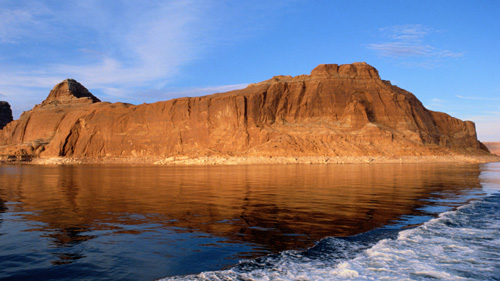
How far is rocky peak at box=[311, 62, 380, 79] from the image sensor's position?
84.2 m

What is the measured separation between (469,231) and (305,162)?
181 ft

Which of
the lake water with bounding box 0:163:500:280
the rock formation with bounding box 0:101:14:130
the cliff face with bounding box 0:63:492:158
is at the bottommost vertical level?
the lake water with bounding box 0:163:500:280

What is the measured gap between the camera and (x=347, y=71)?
84.7 meters

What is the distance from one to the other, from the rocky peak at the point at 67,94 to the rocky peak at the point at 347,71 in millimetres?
67633

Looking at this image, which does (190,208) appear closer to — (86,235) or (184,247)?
(86,235)

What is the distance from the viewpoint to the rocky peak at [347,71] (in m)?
84.2

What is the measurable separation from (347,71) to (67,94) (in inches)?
3312

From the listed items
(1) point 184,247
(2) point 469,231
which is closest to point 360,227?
(2) point 469,231

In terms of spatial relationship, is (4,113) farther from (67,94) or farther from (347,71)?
(347,71)

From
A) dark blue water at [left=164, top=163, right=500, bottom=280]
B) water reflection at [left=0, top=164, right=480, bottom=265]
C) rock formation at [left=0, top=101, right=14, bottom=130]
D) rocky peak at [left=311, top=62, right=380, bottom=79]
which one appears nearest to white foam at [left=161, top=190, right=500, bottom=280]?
dark blue water at [left=164, top=163, right=500, bottom=280]

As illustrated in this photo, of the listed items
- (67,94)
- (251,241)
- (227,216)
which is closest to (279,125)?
(227,216)

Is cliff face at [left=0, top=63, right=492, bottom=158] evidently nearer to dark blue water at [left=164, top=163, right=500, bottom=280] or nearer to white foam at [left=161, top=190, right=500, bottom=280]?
dark blue water at [left=164, top=163, right=500, bottom=280]

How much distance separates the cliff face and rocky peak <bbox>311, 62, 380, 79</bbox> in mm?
239

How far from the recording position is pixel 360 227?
357 inches
